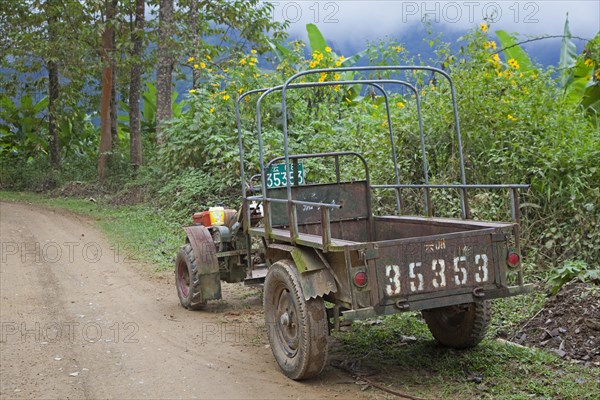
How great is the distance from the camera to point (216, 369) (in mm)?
6293

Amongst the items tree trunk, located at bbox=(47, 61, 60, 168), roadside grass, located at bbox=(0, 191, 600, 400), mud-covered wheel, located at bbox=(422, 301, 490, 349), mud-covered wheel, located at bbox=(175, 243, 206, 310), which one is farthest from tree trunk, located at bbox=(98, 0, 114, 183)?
mud-covered wheel, located at bbox=(422, 301, 490, 349)

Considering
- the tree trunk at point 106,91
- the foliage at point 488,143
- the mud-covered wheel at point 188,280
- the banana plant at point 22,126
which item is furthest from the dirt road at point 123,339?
the banana plant at point 22,126

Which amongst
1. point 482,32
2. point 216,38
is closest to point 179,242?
point 482,32

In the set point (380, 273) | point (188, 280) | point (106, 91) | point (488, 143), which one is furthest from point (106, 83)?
point (380, 273)

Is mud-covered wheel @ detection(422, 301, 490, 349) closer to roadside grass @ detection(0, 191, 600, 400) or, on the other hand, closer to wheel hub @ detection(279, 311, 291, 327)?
roadside grass @ detection(0, 191, 600, 400)

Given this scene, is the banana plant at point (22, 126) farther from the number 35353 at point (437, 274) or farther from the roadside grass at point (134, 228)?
the number 35353 at point (437, 274)

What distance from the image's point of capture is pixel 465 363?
20.2 ft

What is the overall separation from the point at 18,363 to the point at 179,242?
6.16 metres

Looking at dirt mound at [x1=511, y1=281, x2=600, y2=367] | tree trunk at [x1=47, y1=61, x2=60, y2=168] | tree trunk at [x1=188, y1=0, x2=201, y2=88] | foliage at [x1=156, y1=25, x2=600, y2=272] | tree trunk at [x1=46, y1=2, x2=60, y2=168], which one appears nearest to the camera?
dirt mound at [x1=511, y1=281, x2=600, y2=367]

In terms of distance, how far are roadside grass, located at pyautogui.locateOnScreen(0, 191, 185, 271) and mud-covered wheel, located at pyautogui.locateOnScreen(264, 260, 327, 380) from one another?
491cm

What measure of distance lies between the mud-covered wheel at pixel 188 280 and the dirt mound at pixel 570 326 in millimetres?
3506

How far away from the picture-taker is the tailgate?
541 cm

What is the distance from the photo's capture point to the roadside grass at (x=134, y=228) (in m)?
12.0

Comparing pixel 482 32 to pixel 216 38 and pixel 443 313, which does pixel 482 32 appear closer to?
pixel 443 313
